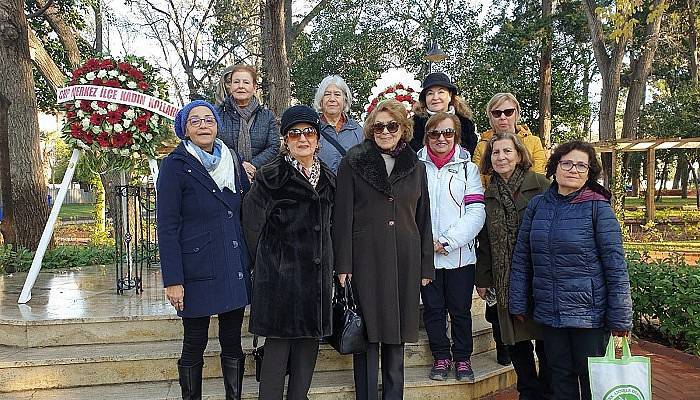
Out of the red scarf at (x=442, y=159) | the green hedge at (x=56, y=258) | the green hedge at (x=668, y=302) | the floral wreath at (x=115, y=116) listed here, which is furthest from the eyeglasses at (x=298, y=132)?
the green hedge at (x=56, y=258)

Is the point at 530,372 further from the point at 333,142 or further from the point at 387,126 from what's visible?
the point at 333,142

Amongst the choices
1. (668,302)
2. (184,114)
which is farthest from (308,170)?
(668,302)

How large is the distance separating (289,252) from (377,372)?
0.94 meters

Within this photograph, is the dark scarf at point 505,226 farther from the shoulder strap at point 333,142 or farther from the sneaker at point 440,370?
the shoulder strap at point 333,142

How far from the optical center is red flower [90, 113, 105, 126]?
485 cm

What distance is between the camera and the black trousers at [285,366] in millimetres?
3328

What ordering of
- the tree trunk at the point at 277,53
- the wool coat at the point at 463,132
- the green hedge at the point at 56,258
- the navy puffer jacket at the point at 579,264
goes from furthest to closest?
the tree trunk at the point at 277,53, the green hedge at the point at 56,258, the wool coat at the point at 463,132, the navy puffer jacket at the point at 579,264

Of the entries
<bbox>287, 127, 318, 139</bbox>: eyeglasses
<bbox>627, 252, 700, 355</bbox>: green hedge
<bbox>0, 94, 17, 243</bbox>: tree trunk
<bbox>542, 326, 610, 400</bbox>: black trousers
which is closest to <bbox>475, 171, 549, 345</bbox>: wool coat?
<bbox>542, 326, 610, 400</bbox>: black trousers

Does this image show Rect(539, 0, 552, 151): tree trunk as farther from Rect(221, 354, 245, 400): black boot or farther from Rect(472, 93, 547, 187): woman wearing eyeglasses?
Rect(221, 354, 245, 400): black boot

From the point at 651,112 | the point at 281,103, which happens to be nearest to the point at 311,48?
A: the point at 281,103

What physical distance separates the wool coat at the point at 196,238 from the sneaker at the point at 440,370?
1.56m

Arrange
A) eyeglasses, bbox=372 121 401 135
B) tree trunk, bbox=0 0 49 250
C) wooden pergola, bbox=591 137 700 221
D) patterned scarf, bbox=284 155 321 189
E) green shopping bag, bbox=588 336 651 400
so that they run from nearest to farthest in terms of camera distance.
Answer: green shopping bag, bbox=588 336 651 400
patterned scarf, bbox=284 155 321 189
eyeglasses, bbox=372 121 401 135
tree trunk, bbox=0 0 49 250
wooden pergola, bbox=591 137 700 221

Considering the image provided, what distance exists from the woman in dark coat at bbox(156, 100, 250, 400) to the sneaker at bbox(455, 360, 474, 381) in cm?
158

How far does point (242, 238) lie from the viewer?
352cm
